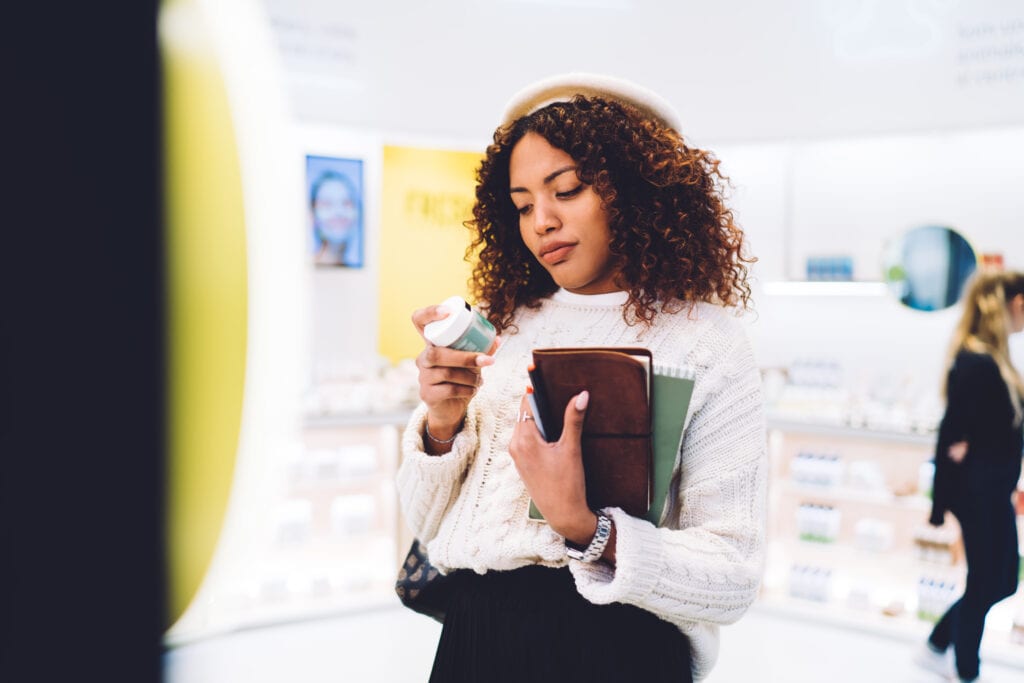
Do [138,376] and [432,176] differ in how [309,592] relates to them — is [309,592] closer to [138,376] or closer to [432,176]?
[432,176]

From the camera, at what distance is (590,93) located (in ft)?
3.65

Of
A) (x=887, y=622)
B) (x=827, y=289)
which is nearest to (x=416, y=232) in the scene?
(x=827, y=289)

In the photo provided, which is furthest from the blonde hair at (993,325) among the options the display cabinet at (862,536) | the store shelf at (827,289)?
the store shelf at (827,289)

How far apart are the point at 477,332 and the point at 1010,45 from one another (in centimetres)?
364

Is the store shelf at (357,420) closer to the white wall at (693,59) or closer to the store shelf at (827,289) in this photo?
the white wall at (693,59)

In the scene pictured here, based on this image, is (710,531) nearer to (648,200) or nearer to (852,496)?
(648,200)

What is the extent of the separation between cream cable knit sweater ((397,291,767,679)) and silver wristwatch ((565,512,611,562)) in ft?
0.04

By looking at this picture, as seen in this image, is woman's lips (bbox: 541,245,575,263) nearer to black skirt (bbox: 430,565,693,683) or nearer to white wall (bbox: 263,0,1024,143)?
black skirt (bbox: 430,565,693,683)

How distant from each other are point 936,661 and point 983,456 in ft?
3.22

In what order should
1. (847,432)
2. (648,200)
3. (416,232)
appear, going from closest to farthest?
(648,200) < (847,432) < (416,232)

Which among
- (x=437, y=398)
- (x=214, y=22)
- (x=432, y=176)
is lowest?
(x=437, y=398)

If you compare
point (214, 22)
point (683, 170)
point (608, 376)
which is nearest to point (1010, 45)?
point (683, 170)

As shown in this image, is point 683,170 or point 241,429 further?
point 683,170

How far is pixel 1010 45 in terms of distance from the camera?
321cm
